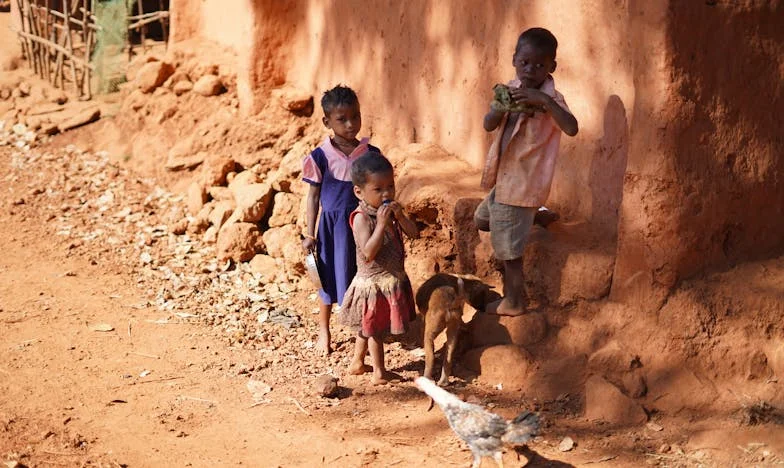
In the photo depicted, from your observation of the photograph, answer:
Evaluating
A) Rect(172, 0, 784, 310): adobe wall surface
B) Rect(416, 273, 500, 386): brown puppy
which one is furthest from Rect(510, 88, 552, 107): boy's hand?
Rect(416, 273, 500, 386): brown puppy

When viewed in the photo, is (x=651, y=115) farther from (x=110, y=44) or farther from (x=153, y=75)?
(x=110, y=44)

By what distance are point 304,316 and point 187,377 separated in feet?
3.13

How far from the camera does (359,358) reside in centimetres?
483

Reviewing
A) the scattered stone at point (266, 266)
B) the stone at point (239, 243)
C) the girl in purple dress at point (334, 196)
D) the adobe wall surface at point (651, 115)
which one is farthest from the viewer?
the stone at point (239, 243)

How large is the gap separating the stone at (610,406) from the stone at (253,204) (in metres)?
2.99

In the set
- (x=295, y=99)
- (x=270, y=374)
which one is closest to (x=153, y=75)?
(x=295, y=99)

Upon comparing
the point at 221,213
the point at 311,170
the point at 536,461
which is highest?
the point at 311,170

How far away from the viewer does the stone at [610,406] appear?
4.13 m

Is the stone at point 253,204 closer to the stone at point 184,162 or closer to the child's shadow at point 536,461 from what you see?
the stone at point 184,162

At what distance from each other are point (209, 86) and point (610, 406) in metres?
4.91

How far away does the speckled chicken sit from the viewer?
3672mm

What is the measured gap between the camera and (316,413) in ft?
14.8

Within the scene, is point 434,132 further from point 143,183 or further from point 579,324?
point 143,183

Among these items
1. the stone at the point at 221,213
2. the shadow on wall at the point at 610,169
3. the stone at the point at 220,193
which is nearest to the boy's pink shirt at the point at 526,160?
the shadow on wall at the point at 610,169
